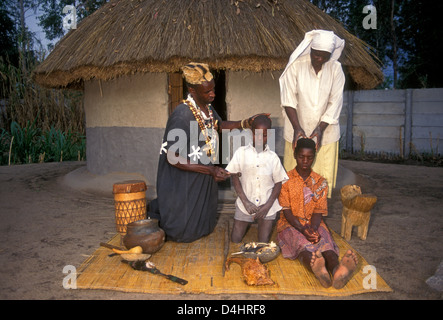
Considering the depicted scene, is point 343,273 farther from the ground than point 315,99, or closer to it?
closer to it

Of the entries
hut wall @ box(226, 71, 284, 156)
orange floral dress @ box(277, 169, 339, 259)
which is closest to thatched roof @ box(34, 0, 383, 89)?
hut wall @ box(226, 71, 284, 156)

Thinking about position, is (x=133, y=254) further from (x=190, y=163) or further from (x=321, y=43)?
(x=321, y=43)

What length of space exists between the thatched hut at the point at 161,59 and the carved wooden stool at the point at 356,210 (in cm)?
195

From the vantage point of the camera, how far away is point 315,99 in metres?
3.36

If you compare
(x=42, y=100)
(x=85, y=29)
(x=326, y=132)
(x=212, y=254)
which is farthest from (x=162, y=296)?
(x=42, y=100)

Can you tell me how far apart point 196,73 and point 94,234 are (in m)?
1.82

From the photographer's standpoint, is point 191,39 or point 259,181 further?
point 191,39

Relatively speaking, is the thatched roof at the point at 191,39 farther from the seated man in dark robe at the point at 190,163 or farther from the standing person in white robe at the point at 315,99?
the seated man in dark robe at the point at 190,163

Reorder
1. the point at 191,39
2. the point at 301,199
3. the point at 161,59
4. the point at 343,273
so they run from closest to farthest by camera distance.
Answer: the point at 343,273, the point at 301,199, the point at 161,59, the point at 191,39

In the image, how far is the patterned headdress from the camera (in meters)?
3.01

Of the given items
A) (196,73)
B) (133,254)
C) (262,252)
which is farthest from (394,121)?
(133,254)

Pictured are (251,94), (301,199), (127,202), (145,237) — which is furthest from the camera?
(251,94)

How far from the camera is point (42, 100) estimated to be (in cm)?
913

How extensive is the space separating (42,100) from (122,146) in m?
5.15
